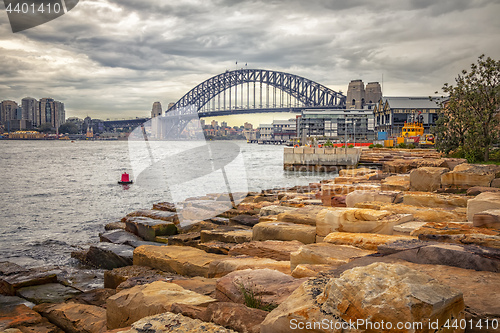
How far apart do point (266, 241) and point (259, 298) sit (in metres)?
2.02

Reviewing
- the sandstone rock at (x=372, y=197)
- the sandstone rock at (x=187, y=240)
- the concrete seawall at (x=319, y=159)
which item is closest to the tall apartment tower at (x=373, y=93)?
the concrete seawall at (x=319, y=159)

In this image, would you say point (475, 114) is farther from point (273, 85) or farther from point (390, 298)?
point (273, 85)

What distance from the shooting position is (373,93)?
11194 cm

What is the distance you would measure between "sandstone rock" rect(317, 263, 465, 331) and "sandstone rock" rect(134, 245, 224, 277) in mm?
2753

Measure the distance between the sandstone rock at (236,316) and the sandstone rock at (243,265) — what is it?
3.55 ft

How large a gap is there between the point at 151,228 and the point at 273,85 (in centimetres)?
10427

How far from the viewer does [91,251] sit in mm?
6727

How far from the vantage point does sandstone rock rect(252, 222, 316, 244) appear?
447 centimetres

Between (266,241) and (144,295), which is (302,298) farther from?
(266,241)

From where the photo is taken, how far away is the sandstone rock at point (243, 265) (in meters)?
3.47

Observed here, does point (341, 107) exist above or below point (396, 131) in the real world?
above

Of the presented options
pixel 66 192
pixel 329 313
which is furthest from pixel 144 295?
pixel 66 192

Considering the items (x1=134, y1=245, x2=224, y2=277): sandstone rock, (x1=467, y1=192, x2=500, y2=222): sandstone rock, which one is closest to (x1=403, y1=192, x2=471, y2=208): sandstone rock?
(x1=467, y1=192, x2=500, y2=222): sandstone rock

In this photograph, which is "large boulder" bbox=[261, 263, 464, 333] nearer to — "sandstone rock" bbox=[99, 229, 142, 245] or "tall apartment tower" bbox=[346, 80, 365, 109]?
"sandstone rock" bbox=[99, 229, 142, 245]
